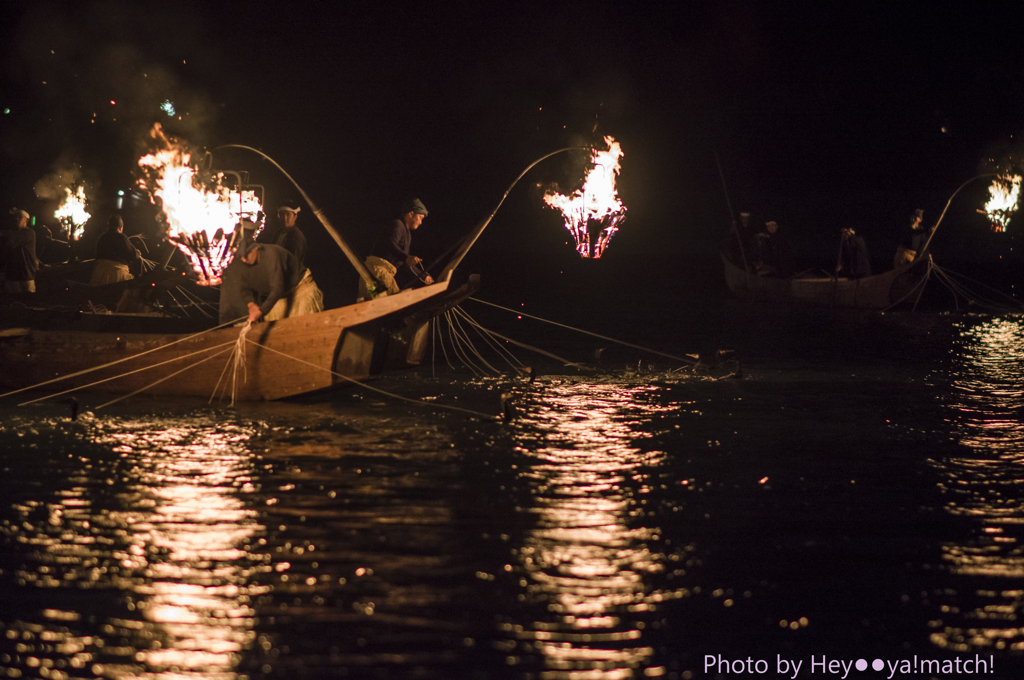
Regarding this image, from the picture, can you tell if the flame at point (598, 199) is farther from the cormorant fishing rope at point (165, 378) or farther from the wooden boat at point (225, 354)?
the cormorant fishing rope at point (165, 378)

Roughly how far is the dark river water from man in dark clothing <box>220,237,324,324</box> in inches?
44.5

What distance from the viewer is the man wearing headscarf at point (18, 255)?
13883 millimetres

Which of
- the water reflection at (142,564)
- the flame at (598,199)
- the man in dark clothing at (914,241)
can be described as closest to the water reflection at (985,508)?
the water reflection at (142,564)

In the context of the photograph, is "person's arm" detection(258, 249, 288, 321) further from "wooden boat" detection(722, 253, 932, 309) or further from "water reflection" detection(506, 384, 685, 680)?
"wooden boat" detection(722, 253, 932, 309)

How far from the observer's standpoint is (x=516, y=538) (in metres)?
5.91

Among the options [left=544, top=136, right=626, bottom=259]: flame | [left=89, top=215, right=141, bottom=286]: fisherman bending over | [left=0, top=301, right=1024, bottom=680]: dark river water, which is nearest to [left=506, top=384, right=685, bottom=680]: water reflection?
[left=0, top=301, right=1024, bottom=680]: dark river water

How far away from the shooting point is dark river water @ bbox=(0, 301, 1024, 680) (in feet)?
14.5

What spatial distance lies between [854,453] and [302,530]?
4.57 m

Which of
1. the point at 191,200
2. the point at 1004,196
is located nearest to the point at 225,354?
the point at 191,200

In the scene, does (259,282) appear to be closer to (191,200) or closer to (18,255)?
(191,200)

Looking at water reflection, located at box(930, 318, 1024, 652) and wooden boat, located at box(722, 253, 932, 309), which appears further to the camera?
wooden boat, located at box(722, 253, 932, 309)

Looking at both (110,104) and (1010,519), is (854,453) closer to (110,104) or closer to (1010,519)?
(1010,519)

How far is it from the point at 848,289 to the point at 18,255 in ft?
54.7

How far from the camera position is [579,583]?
5.18 meters
